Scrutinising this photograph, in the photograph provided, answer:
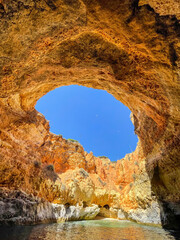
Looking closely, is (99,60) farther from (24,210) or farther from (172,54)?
(24,210)

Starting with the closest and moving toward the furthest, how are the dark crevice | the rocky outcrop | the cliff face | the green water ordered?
the cliff face
the dark crevice
the green water
the rocky outcrop

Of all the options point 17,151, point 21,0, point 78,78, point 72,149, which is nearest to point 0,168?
point 17,151

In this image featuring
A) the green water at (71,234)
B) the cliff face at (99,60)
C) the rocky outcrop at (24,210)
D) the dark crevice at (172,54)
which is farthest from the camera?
the rocky outcrop at (24,210)

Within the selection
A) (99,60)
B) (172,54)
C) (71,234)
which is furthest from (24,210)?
(172,54)

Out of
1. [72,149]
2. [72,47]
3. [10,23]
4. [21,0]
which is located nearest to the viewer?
[21,0]

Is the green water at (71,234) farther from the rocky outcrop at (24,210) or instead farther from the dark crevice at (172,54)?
the dark crevice at (172,54)

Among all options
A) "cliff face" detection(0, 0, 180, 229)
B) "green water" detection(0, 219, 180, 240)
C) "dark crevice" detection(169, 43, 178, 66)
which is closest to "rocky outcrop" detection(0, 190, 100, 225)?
"green water" detection(0, 219, 180, 240)

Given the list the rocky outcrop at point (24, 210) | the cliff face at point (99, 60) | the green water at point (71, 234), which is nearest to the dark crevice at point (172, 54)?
the cliff face at point (99, 60)

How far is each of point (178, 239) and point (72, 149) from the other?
73.7ft

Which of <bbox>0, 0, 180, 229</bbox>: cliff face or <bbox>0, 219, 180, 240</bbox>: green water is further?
<bbox>0, 219, 180, 240</bbox>: green water

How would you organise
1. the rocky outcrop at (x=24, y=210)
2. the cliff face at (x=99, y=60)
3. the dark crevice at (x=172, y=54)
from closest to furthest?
the cliff face at (x=99, y=60) → the dark crevice at (x=172, y=54) → the rocky outcrop at (x=24, y=210)

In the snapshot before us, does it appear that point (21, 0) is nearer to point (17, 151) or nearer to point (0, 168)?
point (0, 168)

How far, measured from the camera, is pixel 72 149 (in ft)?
91.0

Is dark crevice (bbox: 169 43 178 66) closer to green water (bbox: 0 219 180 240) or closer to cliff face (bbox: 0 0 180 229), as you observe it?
cliff face (bbox: 0 0 180 229)
